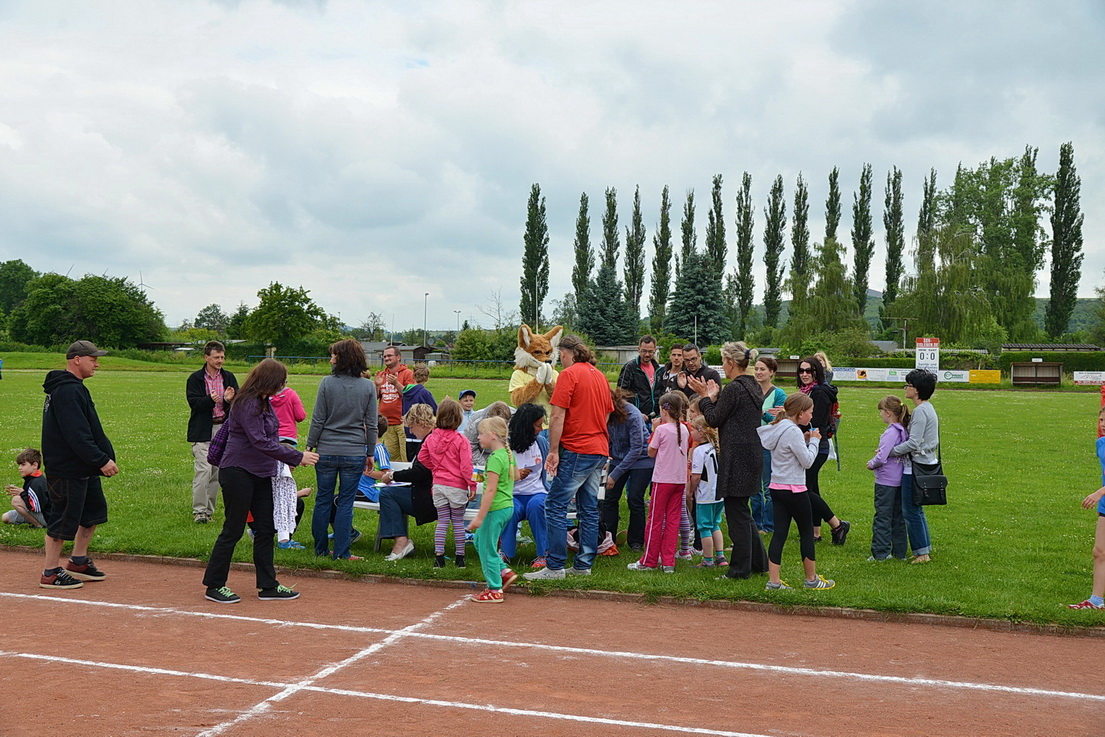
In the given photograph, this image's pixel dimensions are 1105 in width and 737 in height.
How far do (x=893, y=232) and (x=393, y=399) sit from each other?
85.1 meters

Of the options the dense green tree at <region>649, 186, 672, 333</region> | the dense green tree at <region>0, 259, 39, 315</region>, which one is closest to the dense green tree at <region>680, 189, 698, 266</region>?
the dense green tree at <region>649, 186, 672, 333</region>

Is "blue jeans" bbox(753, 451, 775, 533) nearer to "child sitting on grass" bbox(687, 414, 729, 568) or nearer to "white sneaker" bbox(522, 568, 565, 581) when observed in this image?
"child sitting on grass" bbox(687, 414, 729, 568)

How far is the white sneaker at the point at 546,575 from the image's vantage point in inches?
334

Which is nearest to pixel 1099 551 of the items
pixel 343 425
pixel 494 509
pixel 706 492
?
pixel 706 492

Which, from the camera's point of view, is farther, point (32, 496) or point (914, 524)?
point (32, 496)

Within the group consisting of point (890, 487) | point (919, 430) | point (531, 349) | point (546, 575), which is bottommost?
point (546, 575)

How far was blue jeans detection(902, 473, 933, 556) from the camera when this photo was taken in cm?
924

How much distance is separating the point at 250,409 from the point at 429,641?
2547 millimetres

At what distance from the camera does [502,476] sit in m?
8.10

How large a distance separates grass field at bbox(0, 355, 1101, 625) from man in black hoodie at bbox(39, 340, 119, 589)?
1384mm

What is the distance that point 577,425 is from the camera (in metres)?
8.41

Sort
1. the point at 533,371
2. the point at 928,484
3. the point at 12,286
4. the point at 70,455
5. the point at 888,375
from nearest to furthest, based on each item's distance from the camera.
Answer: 1. the point at 70,455
2. the point at 928,484
3. the point at 533,371
4. the point at 888,375
5. the point at 12,286

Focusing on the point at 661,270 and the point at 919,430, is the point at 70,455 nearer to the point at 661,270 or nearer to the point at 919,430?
the point at 919,430

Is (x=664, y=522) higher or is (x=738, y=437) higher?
(x=738, y=437)
